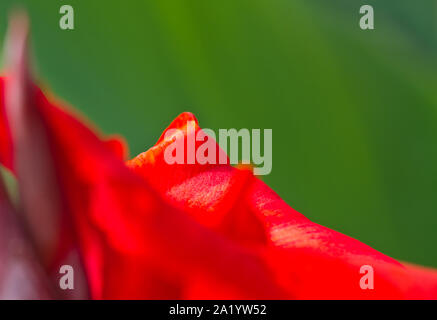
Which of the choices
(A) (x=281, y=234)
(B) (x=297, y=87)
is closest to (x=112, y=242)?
(A) (x=281, y=234)

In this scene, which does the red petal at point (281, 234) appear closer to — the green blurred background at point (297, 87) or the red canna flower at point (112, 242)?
the red canna flower at point (112, 242)

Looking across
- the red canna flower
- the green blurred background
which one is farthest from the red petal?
the green blurred background

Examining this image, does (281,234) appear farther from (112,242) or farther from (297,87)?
(297,87)

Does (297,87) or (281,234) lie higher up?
(297,87)

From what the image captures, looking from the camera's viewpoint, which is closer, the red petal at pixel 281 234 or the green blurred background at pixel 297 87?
the red petal at pixel 281 234

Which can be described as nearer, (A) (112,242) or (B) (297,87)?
(A) (112,242)

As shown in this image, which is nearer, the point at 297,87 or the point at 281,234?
the point at 281,234

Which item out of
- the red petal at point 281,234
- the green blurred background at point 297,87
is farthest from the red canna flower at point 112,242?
the green blurred background at point 297,87
